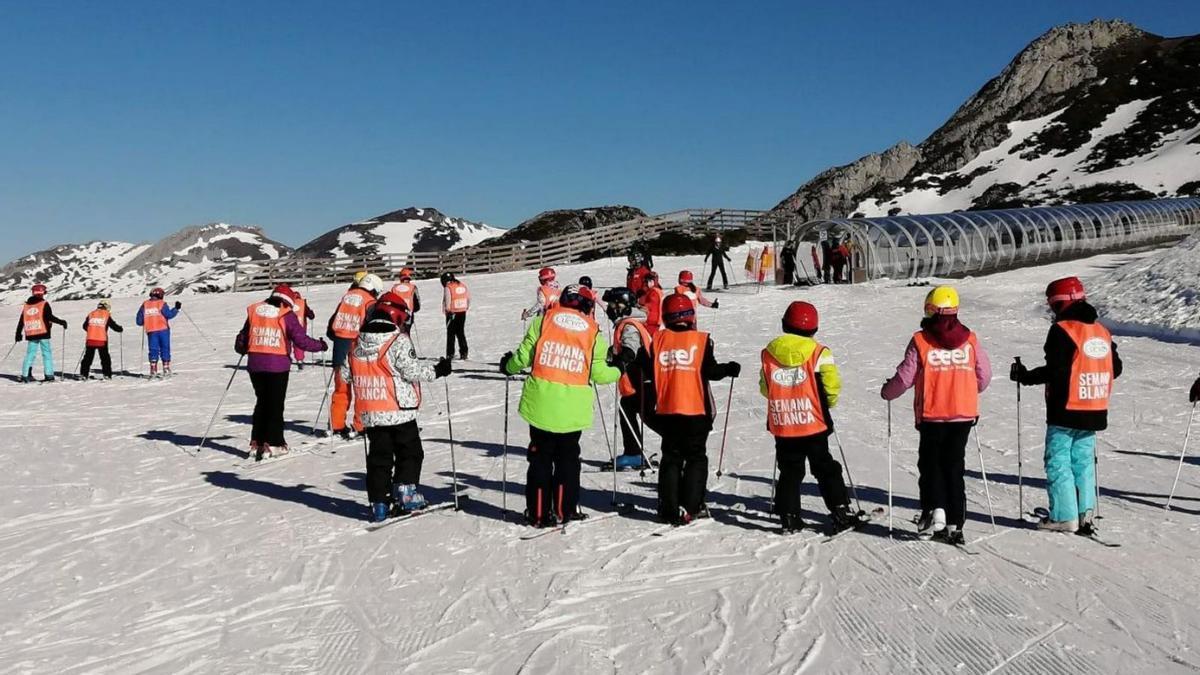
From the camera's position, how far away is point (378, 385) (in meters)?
7.06

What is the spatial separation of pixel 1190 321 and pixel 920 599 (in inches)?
621

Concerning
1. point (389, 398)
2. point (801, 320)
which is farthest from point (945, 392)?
point (389, 398)

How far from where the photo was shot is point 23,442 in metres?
11.8

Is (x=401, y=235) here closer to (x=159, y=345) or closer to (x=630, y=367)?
(x=159, y=345)

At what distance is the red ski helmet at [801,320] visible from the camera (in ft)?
20.7

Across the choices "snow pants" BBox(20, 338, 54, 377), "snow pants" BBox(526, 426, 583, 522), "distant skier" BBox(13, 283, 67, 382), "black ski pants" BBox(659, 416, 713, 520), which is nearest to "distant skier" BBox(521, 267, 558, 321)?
"snow pants" BBox(526, 426, 583, 522)

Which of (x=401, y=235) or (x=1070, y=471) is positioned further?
(x=401, y=235)

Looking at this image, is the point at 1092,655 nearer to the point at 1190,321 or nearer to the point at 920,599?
the point at 920,599

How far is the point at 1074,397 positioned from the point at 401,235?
166920 millimetres

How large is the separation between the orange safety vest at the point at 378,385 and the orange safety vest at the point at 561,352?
103cm

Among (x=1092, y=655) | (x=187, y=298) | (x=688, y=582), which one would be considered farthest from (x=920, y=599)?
(x=187, y=298)

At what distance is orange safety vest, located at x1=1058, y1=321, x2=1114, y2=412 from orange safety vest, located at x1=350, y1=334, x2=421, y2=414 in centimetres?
466

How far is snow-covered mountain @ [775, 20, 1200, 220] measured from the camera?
7712cm

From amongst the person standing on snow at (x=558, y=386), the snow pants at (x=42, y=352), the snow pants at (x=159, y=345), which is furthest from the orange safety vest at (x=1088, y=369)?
the snow pants at (x=42, y=352)
